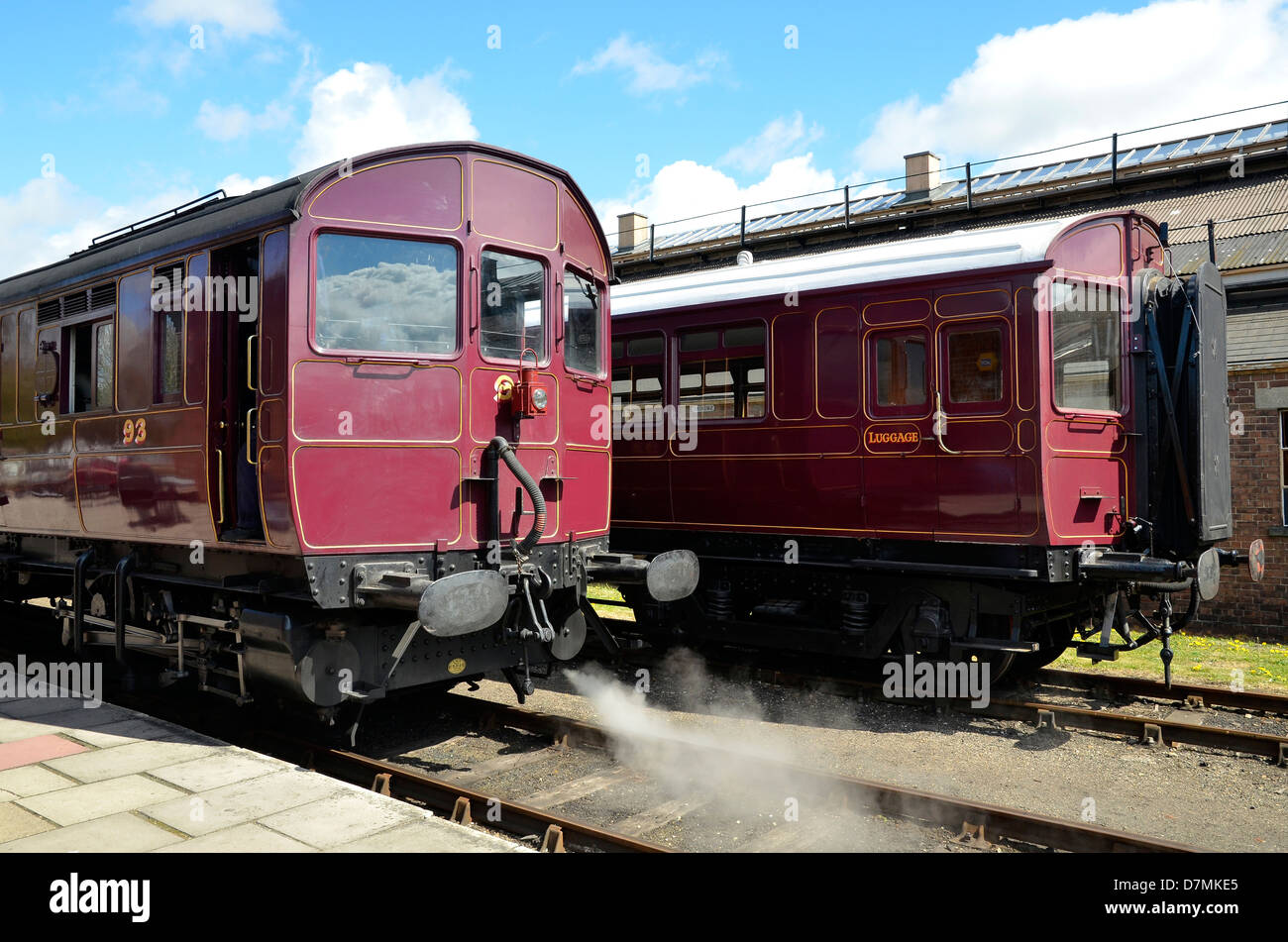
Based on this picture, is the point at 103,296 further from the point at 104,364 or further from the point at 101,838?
the point at 101,838

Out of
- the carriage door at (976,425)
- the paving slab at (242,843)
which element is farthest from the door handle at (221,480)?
the carriage door at (976,425)

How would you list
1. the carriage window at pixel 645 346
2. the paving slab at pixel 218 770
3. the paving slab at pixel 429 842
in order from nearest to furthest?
the paving slab at pixel 429 842 → the paving slab at pixel 218 770 → the carriage window at pixel 645 346

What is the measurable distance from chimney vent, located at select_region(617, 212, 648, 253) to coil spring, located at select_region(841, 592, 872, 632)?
1733cm

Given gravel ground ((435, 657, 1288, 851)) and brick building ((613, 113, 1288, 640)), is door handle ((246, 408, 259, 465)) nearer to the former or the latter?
gravel ground ((435, 657, 1288, 851))

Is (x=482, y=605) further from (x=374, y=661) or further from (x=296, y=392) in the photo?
(x=296, y=392)

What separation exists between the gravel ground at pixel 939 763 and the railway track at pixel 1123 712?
0.43 feet

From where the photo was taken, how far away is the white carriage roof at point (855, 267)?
7.46 metres

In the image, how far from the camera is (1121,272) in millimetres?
8117

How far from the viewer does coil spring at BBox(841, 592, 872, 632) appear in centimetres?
834

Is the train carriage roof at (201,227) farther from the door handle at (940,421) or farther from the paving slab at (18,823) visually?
the paving slab at (18,823)

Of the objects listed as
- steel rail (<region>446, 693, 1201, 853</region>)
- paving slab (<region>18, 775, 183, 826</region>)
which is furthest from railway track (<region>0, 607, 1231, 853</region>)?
paving slab (<region>18, 775, 183, 826</region>)

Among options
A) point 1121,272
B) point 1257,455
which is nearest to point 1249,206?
point 1257,455

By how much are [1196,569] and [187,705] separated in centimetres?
836

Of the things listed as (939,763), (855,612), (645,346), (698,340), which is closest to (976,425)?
(855,612)
